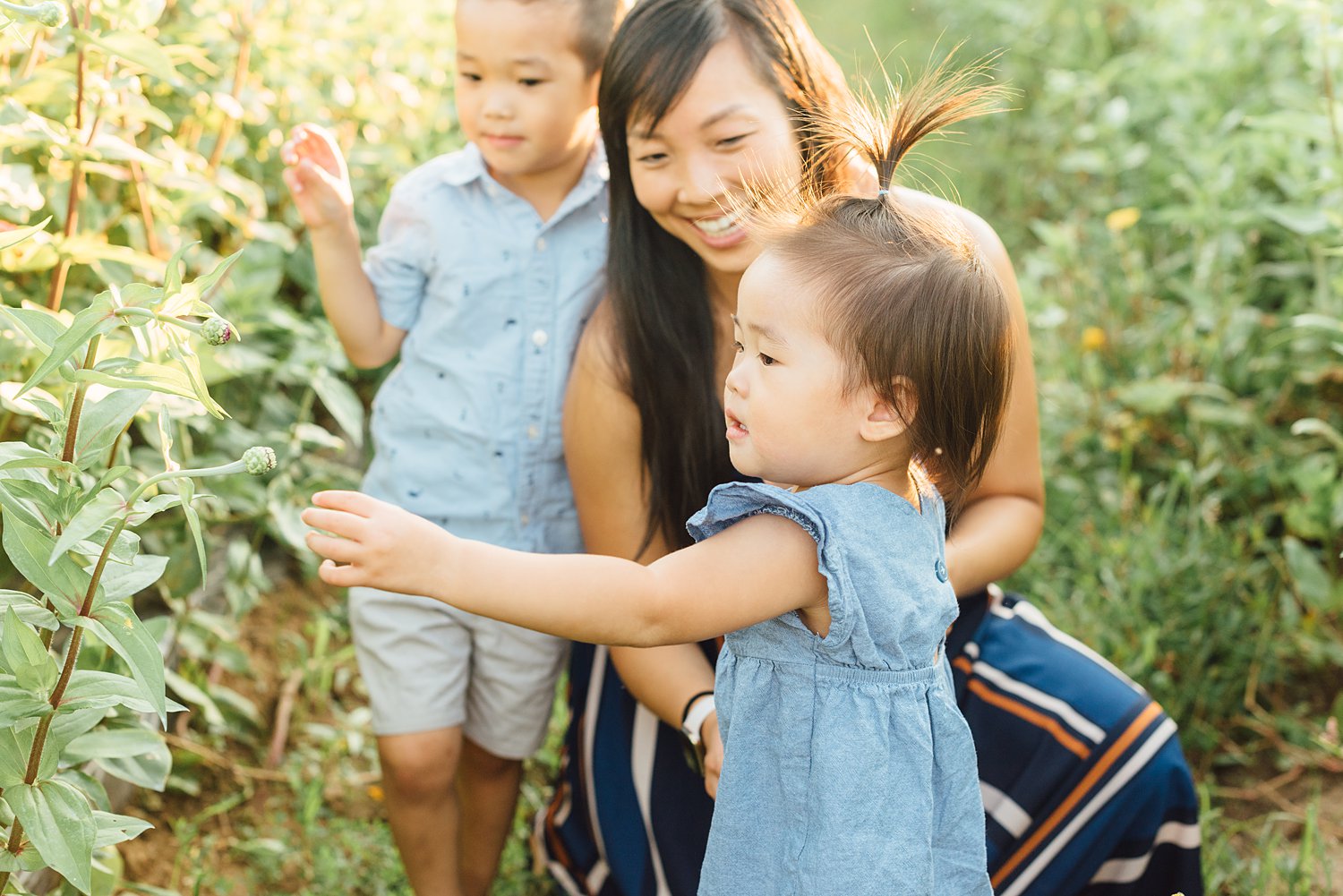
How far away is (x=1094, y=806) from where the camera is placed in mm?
1657

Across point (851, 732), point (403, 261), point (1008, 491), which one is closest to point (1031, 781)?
Result: point (1008, 491)

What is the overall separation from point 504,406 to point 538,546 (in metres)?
0.21

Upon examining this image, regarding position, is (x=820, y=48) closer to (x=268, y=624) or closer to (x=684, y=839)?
(x=684, y=839)

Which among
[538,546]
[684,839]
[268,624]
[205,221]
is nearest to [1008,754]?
[684,839]

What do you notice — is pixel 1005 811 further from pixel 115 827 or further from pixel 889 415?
pixel 115 827

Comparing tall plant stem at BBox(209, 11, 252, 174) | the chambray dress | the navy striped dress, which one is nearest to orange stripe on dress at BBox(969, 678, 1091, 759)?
the navy striped dress

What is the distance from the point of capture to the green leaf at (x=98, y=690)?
44.4 inches

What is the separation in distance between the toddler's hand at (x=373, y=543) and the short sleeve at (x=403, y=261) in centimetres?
80

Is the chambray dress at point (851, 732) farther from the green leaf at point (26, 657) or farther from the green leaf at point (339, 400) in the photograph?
the green leaf at point (339, 400)

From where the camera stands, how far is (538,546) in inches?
75.3

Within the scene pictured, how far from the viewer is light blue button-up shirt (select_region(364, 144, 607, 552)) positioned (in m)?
1.88

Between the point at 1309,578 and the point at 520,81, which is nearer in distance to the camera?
the point at 520,81

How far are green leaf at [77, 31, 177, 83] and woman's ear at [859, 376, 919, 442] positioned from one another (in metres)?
0.83

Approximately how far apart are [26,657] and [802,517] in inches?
→ 26.3
